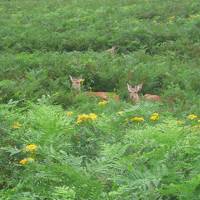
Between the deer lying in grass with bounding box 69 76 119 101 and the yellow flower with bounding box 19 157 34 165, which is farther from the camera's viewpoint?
the deer lying in grass with bounding box 69 76 119 101

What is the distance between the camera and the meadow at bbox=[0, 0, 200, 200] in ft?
15.7

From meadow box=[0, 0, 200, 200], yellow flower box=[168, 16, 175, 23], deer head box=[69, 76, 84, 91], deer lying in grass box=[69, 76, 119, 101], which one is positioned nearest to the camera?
meadow box=[0, 0, 200, 200]

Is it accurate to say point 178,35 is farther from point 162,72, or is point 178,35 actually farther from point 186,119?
point 186,119

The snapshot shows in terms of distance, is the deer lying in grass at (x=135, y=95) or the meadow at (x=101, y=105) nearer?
the meadow at (x=101, y=105)

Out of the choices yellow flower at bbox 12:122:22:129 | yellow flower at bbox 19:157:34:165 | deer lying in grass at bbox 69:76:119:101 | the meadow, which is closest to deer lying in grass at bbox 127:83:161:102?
the meadow

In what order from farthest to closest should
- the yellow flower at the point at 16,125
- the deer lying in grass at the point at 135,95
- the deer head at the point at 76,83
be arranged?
the deer head at the point at 76,83
the deer lying in grass at the point at 135,95
the yellow flower at the point at 16,125

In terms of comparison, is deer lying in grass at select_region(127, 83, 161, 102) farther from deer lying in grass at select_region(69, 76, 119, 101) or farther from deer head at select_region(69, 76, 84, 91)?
deer head at select_region(69, 76, 84, 91)

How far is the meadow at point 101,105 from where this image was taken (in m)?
4.80

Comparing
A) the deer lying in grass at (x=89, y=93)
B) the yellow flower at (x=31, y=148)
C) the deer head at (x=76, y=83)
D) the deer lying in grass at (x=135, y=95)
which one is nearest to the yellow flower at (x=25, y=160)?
the yellow flower at (x=31, y=148)

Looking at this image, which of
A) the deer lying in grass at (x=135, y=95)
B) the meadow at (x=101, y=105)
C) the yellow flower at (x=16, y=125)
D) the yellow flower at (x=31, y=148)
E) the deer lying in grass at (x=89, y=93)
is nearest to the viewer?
the meadow at (x=101, y=105)

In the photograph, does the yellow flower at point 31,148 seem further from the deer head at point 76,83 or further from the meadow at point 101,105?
the deer head at point 76,83

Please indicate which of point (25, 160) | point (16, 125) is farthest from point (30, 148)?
point (16, 125)

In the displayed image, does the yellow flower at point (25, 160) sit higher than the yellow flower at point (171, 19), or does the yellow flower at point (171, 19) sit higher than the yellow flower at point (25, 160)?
the yellow flower at point (25, 160)

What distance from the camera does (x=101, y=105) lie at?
8.26 m
